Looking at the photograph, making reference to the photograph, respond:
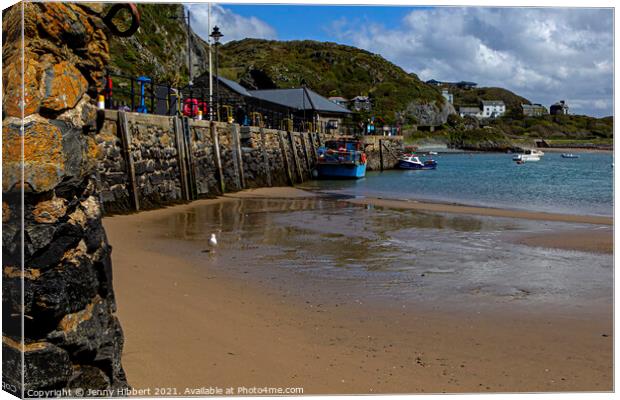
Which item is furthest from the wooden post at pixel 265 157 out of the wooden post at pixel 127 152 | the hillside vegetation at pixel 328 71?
the hillside vegetation at pixel 328 71

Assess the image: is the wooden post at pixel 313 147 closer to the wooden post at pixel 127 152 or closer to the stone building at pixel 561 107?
the stone building at pixel 561 107

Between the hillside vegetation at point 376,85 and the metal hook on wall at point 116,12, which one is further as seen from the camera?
the hillside vegetation at point 376,85

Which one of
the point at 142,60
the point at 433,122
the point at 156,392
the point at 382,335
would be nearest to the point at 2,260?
the point at 156,392

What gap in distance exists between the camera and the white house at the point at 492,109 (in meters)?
182

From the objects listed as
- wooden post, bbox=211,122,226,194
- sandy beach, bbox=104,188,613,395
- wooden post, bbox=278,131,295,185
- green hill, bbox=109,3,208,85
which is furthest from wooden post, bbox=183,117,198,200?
green hill, bbox=109,3,208,85

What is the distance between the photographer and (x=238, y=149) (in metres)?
26.0

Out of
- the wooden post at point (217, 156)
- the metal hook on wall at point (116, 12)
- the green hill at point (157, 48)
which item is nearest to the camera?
the metal hook on wall at point (116, 12)

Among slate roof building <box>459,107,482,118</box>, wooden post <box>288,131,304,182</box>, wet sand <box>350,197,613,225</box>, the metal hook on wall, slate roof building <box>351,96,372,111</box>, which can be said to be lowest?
wet sand <box>350,197,613,225</box>

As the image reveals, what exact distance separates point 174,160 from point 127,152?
329 cm

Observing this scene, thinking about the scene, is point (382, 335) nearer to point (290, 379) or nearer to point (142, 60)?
point (290, 379)

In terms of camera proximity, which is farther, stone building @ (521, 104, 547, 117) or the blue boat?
stone building @ (521, 104, 547, 117)

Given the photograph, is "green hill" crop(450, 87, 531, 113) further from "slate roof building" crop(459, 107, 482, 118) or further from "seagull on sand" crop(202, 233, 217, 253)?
"seagull on sand" crop(202, 233, 217, 253)

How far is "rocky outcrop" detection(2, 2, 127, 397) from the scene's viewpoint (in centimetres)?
275

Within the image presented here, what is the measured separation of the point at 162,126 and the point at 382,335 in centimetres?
1450
